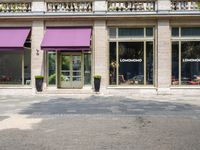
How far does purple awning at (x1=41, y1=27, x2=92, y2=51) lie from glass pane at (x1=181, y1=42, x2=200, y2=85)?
5.89 meters

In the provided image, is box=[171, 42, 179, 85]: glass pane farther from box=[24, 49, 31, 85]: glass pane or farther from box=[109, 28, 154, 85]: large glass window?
box=[24, 49, 31, 85]: glass pane

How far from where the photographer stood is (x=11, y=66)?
24.5 meters

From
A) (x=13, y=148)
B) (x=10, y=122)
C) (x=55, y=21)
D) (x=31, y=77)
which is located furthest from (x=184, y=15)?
(x=13, y=148)

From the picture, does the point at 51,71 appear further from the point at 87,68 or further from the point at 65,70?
the point at 87,68

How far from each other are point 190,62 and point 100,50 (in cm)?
552

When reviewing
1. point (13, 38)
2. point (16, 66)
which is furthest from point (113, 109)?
point (16, 66)

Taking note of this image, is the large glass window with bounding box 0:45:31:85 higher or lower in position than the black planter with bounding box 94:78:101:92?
higher

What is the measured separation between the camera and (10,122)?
12.4m

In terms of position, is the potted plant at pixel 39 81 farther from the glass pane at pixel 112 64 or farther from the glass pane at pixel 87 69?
the glass pane at pixel 112 64

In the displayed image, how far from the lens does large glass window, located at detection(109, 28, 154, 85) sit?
23.8 m

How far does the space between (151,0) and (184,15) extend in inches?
86.6

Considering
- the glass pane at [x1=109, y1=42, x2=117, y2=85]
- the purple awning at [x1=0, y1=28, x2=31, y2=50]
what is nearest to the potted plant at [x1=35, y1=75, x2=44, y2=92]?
the purple awning at [x1=0, y1=28, x2=31, y2=50]

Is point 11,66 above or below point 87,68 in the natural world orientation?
above

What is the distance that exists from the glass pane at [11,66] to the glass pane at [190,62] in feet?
32.9
